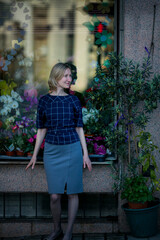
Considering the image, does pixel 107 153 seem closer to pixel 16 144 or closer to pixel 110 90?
pixel 110 90

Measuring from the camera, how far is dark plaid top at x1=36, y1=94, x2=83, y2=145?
386 centimetres

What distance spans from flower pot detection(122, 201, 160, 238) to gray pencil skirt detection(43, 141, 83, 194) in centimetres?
73

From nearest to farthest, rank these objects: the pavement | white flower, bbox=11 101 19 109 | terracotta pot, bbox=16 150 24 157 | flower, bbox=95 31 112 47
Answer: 1. the pavement
2. terracotta pot, bbox=16 150 24 157
3. flower, bbox=95 31 112 47
4. white flower, bbox=11 101 19 109

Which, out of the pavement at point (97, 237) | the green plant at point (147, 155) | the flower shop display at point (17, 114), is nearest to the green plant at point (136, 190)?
the green plant at point (147, 155)

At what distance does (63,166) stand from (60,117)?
53cm

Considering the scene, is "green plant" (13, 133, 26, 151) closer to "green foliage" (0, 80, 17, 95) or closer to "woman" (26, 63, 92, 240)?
"green foliage" (0, 80, 17, 95)

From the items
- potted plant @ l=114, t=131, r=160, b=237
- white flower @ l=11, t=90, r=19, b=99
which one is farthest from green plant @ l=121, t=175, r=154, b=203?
white flower @ l=11, t=90, r=19, b=99

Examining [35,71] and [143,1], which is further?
[35,71]

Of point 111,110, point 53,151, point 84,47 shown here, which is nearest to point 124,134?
point 111,110

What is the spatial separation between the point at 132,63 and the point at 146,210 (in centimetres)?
169

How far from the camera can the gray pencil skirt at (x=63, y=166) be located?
12.6ft

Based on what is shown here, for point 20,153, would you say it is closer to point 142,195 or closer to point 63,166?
point 63,166

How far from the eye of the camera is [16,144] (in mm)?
4664

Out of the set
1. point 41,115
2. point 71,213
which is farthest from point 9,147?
point 71,213
